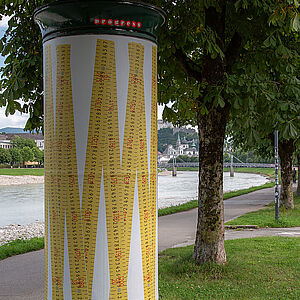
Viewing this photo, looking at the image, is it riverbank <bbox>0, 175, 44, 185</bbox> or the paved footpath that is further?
riverbank <bbox>0, 175, 44, 185</bbox>

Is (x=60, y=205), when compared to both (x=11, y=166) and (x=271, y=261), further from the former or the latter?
(x=11, y=166)

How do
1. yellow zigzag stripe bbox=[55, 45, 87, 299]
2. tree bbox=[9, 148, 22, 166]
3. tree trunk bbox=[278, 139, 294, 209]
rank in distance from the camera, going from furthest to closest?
1. tree bbox=[9, 148, 22, 166]
2. tree trunk bbox=[278, 139, 294, 209]
3. yellow zigzag stripe bbox=[55, 45, 87, 299]

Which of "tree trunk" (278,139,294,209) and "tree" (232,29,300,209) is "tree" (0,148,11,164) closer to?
"tree trunk" (278,139,294,209)

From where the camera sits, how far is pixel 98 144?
9.23ft

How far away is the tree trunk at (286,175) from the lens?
55.3ft

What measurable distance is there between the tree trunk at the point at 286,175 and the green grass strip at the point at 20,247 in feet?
32.6

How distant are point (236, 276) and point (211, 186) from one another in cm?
144

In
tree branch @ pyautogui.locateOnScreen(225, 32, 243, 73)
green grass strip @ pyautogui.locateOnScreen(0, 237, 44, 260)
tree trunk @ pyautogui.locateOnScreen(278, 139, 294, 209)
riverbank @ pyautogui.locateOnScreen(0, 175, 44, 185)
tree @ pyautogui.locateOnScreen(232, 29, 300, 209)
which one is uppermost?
tree branch @ pyautogui.locateOnScreen(225, 32, 243, 73)

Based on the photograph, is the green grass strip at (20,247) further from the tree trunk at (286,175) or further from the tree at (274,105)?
the tree trunk at (286,175)

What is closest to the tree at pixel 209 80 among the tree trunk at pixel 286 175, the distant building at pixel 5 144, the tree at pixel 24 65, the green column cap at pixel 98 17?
the tree at pixel 24 65

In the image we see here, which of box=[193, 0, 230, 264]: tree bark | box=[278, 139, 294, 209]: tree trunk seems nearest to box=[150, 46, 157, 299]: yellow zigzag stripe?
box=[193, 0, 230, 264]: tree bark

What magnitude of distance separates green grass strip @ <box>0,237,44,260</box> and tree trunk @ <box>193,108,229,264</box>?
177 inches

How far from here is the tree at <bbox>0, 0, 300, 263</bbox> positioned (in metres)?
5.70

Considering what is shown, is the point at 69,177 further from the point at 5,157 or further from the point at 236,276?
the point at 5,157
